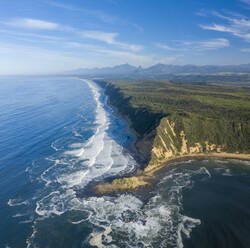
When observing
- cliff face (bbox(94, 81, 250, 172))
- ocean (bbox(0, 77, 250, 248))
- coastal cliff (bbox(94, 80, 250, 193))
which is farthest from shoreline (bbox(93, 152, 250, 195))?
cliff face (bbox(94, 81, 250, 172))

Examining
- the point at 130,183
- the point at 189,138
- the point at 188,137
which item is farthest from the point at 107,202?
the point at 188,137

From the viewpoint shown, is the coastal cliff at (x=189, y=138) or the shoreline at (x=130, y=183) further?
the coastal cliff at (x=189, y=138)

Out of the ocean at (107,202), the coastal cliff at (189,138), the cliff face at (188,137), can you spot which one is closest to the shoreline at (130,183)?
the coastal cliff at (189,138)

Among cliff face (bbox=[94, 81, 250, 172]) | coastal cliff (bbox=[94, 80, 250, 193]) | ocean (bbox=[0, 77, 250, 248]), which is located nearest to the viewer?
ocean (bbox=[0, 77, 250, 248])

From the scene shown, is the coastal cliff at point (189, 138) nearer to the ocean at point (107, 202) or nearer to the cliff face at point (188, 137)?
the cliff face at point (188, 137)

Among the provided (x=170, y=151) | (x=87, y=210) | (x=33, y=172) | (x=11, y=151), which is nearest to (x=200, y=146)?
(x=170, y=151)

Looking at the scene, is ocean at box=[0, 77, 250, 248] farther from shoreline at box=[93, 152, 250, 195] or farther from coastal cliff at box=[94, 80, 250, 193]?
coastal cliff at box=[94, 80, 250, 193]

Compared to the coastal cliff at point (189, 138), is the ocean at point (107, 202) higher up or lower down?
lower down

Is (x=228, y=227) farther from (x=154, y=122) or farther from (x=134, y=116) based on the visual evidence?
(x=134, y=116)
